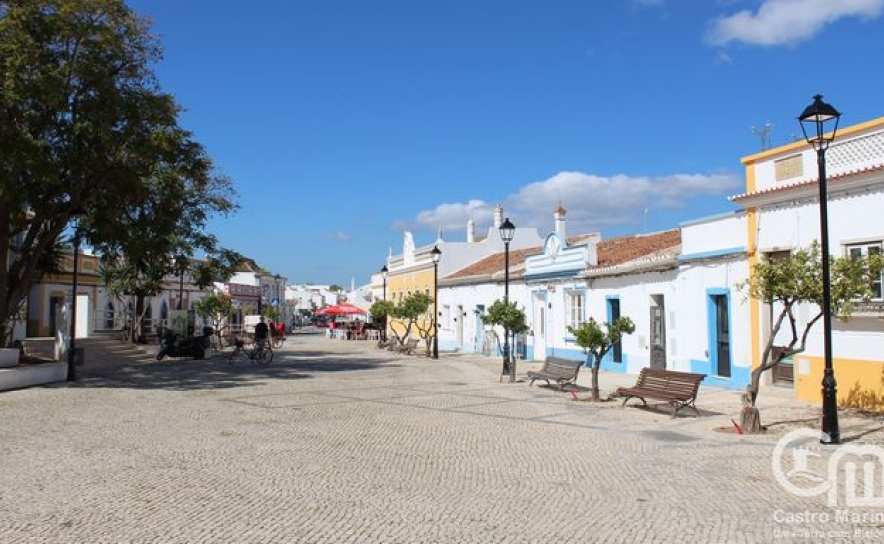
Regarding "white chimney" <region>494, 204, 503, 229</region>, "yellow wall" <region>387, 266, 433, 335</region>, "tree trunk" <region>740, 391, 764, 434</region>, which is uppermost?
"white chimney" <region>494, 204, 503, 229</region>

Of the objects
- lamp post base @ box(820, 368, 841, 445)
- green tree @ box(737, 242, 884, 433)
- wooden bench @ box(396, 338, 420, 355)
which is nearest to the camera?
lamp post base @ box(820, 368, 841, 445)

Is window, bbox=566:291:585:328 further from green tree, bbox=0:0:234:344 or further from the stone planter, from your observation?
the stone planter

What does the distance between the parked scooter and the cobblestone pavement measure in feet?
38.5

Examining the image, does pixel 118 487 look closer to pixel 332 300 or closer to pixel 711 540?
pixel 711 540

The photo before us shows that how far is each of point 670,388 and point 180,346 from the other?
67.2 ft

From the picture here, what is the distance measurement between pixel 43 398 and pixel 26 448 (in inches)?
240

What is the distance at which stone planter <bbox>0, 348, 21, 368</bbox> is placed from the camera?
1678 cm

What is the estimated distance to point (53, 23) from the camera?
1538cm

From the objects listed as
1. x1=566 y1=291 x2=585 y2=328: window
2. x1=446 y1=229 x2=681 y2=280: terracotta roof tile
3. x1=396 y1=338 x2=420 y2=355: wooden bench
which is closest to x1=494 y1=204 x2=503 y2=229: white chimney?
x1=446 y1=229 x2=681 y2=280: terracotta roof tile

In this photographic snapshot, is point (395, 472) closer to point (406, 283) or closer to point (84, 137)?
point (84, 137)

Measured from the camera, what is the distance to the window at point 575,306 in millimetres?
23484

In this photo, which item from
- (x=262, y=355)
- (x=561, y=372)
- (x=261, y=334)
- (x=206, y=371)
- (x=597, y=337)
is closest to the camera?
(x=597, y=337)

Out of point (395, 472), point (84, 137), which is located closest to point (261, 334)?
point (84, 137)

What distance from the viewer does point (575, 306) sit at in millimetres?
23844
